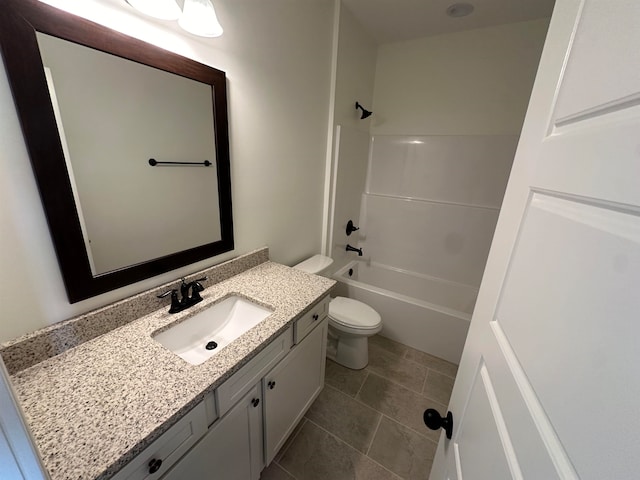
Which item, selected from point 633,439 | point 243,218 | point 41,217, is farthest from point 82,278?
point 633,439

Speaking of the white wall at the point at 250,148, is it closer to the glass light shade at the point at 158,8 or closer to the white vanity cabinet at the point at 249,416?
the glass light shade at the point at 158,8

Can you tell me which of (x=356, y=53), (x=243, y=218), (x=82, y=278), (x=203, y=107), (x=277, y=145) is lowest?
(x=82, y=278)

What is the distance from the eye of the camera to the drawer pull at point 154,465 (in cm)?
67

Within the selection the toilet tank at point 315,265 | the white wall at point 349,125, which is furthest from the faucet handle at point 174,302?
the white wall at point 349,125

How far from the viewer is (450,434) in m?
0.76

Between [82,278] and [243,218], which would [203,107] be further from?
[82,278]

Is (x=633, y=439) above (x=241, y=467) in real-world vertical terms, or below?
above

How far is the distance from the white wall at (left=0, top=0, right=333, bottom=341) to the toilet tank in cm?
8

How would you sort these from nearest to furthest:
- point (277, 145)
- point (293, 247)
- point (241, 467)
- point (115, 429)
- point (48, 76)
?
point (115, 429), point (48, 76), point (241, 467), point (277, 145), point (293, 247)

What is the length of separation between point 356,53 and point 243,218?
5.73 feet

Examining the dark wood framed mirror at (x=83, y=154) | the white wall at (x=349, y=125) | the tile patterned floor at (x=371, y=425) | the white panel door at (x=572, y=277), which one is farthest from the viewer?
the white wall at (x=349, y=125)

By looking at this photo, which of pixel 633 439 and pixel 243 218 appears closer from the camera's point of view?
pixel 633 439

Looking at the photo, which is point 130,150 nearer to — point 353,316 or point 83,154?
point 83,154

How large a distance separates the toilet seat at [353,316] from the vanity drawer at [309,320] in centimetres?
47
